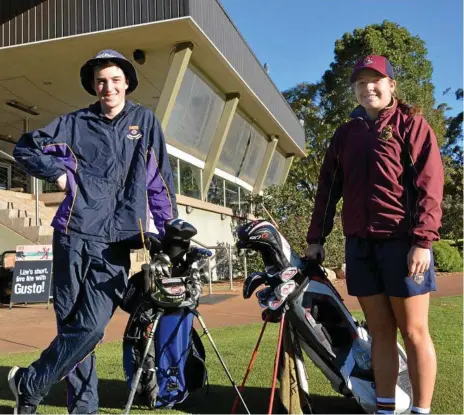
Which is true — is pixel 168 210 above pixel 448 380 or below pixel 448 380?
above

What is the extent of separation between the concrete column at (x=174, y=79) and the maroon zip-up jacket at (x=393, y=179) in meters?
9.42

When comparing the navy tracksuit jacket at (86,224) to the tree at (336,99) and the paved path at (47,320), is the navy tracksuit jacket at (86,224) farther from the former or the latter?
the tree at (336,99)

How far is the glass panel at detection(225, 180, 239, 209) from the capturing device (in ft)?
62.6

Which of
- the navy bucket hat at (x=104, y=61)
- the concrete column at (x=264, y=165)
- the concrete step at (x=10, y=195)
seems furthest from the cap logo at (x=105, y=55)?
the concrete column at (x=264, y=165)

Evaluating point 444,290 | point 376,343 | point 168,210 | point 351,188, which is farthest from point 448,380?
point 444,290

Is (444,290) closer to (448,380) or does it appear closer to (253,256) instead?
(253,256)

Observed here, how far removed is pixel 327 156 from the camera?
11.0ft

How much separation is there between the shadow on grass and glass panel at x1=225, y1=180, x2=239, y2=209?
586 inches

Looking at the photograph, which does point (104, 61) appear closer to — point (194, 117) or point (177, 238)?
point (177, 238)

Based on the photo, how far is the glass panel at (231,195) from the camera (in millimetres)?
19073

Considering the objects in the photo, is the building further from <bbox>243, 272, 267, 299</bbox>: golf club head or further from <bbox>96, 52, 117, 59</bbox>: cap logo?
<bbox>243, 272, 267, 299</bbox>: golf club head

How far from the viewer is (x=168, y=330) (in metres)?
3.53

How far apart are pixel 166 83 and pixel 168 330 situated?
31.6ft

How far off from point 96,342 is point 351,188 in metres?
1.75
